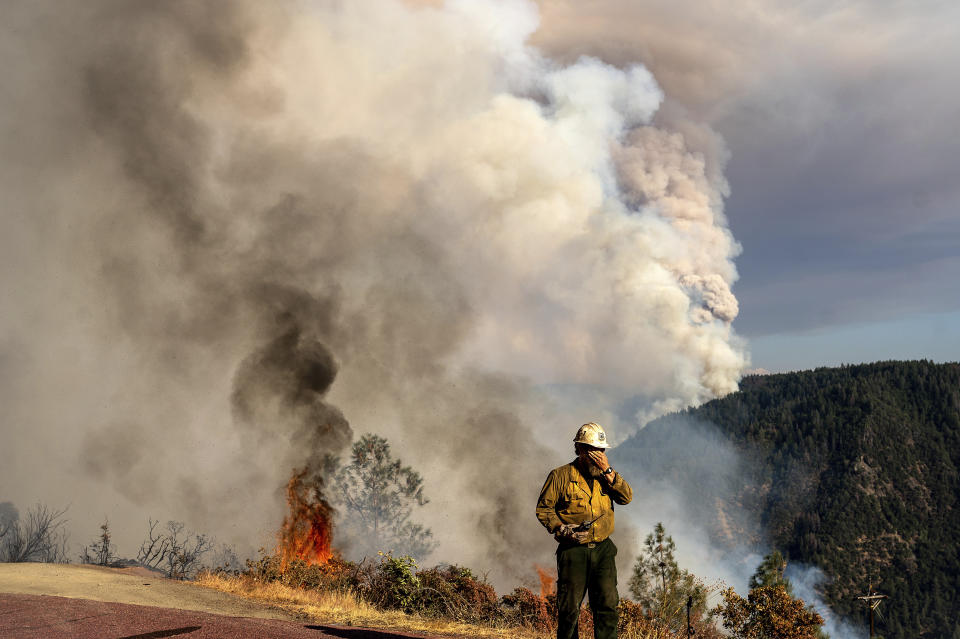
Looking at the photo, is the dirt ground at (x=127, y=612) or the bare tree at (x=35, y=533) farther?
the bare tree at (x=35, y=533)

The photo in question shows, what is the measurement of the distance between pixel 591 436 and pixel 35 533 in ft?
183

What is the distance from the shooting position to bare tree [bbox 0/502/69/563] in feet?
137

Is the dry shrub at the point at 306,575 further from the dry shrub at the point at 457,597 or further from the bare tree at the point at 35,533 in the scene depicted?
the bare tree at the point at 35,533

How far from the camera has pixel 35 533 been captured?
4791 cm

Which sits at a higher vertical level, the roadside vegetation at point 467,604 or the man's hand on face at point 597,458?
the man's hand on face at point 597,458

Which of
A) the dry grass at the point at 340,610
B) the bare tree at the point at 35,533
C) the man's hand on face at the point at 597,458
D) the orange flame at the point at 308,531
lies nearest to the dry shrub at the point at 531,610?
the dry grass at the point at 340,610

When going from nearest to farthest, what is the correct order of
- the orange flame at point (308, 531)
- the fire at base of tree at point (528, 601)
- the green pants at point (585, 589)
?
the green pants at point (585, 589) → the fire at base of tree at point (528, 601) → the orange flame at point (308, 531)

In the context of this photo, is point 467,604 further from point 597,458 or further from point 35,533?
point 35,533

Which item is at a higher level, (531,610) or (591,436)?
(591,436)

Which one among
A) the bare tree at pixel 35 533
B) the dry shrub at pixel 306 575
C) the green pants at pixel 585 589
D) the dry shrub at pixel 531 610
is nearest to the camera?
the green pants at pixel 585 589

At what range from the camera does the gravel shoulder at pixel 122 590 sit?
1340 centimetres

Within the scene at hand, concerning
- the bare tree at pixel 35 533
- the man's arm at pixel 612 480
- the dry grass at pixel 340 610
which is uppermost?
the man's arm at pixel 612 480

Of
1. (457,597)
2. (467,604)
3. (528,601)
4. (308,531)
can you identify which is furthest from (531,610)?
(308,531)

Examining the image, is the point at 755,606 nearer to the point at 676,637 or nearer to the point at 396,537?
the point at 676,637
